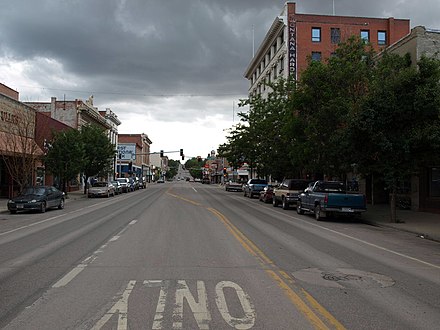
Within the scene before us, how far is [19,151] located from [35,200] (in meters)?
7.74

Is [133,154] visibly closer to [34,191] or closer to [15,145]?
[15,145]

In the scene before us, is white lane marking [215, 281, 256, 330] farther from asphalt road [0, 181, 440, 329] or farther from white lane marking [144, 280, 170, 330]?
white lane marking [144, 280, 170, 330]

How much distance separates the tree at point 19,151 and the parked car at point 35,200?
355 centimetres

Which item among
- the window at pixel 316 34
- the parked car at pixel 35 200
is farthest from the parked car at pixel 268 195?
the window at pixel 316 34

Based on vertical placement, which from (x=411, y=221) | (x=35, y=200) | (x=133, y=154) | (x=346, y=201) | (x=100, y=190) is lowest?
(x=411, y=221)

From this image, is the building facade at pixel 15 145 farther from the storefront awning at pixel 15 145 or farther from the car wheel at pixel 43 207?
the car wheel at pixel 43 207

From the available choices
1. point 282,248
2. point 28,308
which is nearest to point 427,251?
point 282,248

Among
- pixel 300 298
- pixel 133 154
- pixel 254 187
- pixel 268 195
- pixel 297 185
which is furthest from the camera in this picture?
pixel 133 154

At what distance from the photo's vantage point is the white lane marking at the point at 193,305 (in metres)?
5.49

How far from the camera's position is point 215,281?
7605mm

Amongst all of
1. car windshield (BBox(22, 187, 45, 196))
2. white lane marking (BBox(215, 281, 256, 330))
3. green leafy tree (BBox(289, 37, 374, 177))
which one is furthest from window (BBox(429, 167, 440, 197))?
car windshield (BBox(22, 187, 45, 196))

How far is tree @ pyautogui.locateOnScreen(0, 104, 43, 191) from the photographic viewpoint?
2747 centimetres

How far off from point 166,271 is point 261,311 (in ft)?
9.39

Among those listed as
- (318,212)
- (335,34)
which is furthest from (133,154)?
(318,212)
